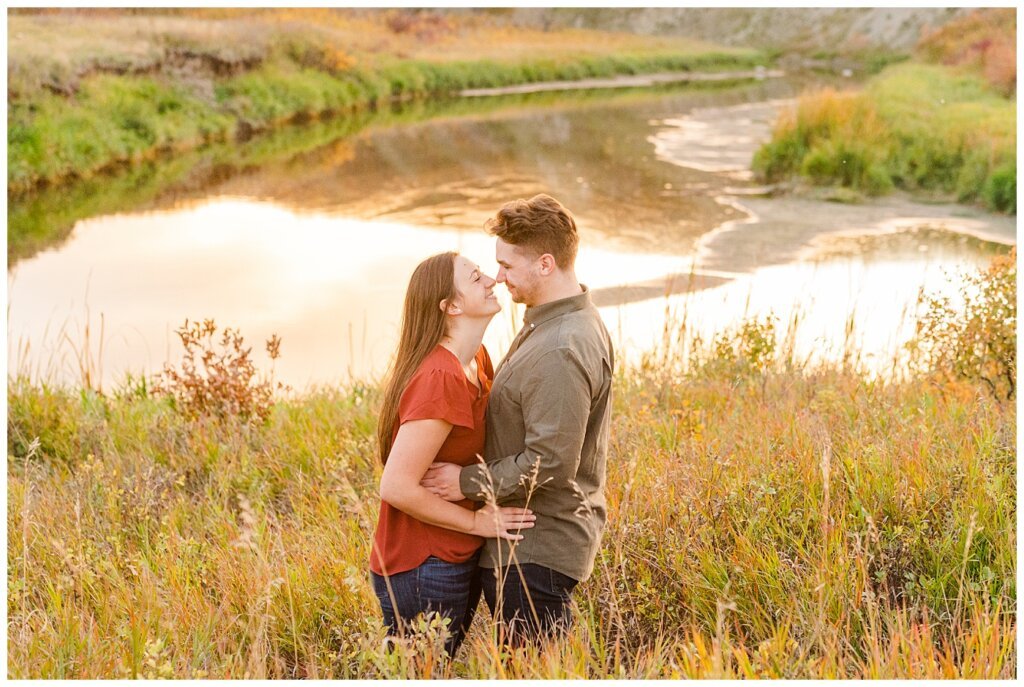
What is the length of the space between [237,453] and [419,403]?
312cm

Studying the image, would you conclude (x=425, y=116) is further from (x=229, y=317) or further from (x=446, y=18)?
(x=446, y=18)

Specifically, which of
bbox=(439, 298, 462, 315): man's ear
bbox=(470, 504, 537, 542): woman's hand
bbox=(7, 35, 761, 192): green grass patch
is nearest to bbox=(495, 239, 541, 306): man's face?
bbox=(439, 298, 462, 315): man's ear

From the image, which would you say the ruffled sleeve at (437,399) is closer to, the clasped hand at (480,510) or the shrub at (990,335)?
the clasped hand at (480,510)

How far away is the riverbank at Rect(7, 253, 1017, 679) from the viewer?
2945mm

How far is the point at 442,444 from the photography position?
2.92m

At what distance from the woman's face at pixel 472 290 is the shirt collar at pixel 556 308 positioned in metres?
0.11

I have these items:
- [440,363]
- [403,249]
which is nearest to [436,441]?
[440,363]

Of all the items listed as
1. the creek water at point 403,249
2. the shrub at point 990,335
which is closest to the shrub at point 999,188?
the creek water at point 403,249

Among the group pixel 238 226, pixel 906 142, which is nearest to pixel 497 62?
pixel 906 142

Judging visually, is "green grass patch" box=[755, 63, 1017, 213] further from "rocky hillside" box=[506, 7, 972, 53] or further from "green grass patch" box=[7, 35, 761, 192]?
"rocky hillside" box=[506, 7, 972, 53]

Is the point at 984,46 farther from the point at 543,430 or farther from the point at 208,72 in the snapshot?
the point at 543,430

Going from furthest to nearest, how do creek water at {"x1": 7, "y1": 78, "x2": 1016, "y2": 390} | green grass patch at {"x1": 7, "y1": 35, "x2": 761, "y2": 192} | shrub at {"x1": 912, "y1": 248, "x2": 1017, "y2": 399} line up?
green grass patch at {"x1": 7, "y1": 35, "x2": 761, "y2": 192}
creek water at {"x1": 7, "y1": 78, "x2": 1016, "y2": 390}
shrub at {"x1": 912, "y1": 248, "x2": 1017, "y2": 399}

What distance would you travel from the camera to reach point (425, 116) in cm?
2595

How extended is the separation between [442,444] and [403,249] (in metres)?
9.88
